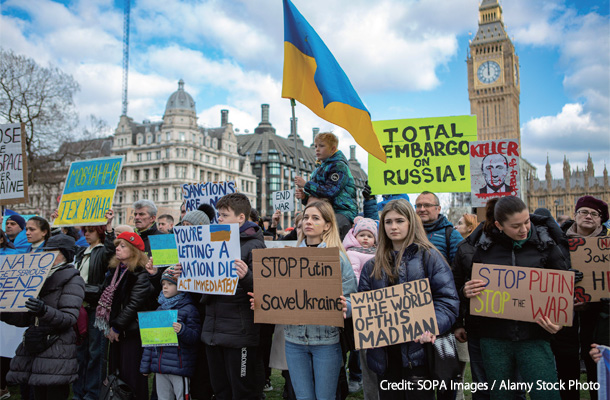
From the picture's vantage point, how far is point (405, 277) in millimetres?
3598

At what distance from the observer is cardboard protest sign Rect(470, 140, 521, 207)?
19.6 ft

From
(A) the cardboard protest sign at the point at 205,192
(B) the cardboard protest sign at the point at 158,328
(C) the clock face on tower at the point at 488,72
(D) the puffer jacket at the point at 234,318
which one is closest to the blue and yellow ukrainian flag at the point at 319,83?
(D) the puffer jacket at the point at 234,318

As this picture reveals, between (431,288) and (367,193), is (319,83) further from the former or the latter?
(431,288)

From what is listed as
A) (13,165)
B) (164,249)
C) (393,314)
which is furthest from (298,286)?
(13,165)

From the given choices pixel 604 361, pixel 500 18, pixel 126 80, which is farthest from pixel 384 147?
pixel 500 18

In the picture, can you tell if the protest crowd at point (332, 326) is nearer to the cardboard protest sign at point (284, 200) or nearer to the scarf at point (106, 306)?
the scarf at point (106, 306)

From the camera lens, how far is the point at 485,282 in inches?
144

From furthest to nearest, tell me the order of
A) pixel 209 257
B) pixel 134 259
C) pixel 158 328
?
pixel 134 259
pixel 158 328
pixel 209 257

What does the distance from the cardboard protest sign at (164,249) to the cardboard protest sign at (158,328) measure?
652 mm

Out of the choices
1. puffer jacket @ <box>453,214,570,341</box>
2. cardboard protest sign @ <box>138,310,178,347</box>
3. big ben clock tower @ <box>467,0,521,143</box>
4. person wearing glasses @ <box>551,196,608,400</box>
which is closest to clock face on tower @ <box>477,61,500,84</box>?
big ben clock tower @ <box>467,0,521,143</box>

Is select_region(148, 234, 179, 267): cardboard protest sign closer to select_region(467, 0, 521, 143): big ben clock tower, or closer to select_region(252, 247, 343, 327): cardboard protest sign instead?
select_region(252, 247, 343, 327): cardboard protest sign

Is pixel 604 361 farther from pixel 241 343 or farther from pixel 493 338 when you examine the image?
pixel 241 343

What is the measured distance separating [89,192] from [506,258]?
5699 mm

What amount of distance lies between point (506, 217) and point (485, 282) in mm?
560
